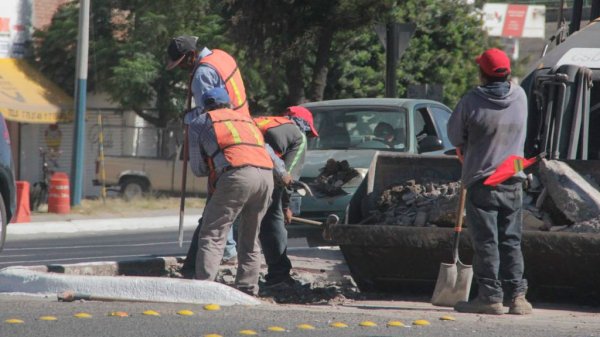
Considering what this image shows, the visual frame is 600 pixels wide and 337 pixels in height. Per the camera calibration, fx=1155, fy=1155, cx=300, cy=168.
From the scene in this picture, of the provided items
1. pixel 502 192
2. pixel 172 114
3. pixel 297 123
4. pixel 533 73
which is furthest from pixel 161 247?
pixel 172 114

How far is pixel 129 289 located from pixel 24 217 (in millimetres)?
11411

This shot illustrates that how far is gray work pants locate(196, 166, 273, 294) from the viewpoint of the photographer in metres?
7.54

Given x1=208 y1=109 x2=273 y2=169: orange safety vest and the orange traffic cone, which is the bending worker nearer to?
x1=208 y1=109 x2=273 y2=169: orange safety vest

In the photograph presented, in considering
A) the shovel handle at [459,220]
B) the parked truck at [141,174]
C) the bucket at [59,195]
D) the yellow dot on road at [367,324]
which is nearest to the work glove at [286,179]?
the shovel handle at [459,220]

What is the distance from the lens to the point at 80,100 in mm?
21234

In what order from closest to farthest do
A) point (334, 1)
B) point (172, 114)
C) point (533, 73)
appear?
point (533, 73), point (334, 1), point (172, 114)

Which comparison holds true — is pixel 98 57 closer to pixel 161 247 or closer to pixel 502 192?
pixel 161 247

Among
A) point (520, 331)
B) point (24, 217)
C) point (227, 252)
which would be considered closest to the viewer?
point (520, 331)

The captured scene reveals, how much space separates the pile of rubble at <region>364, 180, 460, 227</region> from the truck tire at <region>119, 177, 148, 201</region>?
55.0 ft

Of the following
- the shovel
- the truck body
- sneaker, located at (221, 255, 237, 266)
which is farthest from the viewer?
sneaker, located at (221, 255, 237, 266)

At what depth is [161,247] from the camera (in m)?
14.5

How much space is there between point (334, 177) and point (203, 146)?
11.7 feet

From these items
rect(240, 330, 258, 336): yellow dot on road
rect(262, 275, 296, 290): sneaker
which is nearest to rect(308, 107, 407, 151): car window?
rect(262, 275, 296, 290): sneaker

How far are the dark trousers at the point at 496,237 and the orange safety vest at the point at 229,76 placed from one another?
2.05 m
